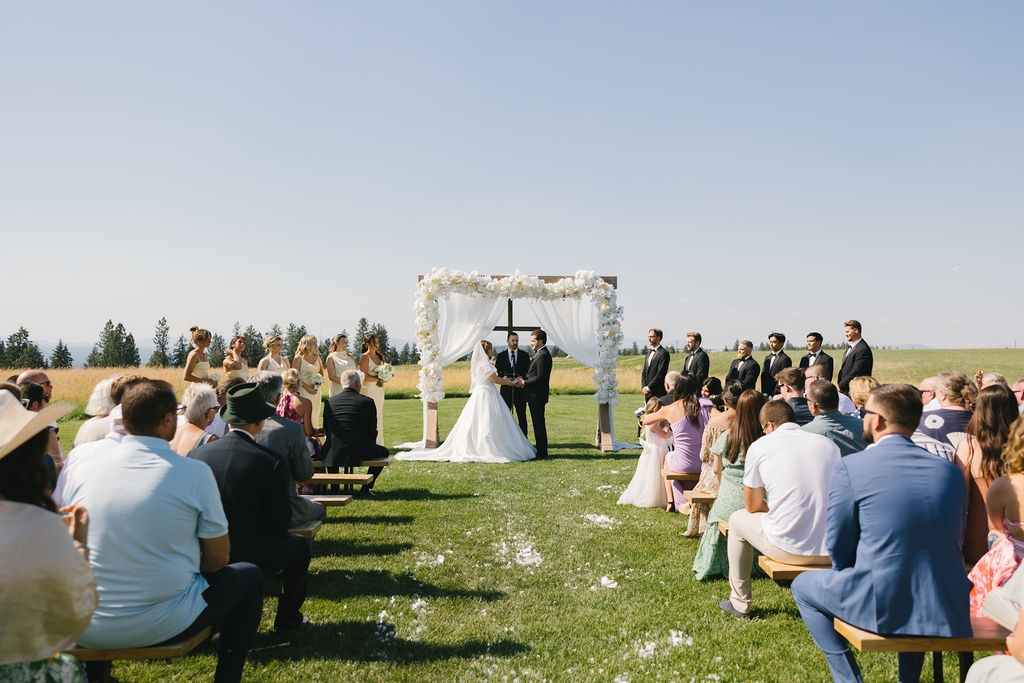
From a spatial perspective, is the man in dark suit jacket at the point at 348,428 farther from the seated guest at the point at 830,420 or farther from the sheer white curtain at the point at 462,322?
the seated guest at the point at 830,420

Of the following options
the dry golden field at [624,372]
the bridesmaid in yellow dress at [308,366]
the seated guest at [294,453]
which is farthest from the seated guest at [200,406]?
the dry golden field at [624,372]

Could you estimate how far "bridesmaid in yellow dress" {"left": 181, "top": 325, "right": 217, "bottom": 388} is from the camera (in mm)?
9336

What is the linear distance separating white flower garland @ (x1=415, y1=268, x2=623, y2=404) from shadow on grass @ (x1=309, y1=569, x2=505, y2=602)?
7286 mm

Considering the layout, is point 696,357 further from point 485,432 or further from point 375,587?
point 375,587

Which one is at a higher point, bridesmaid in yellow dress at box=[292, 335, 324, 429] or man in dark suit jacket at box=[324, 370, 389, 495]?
bridesmaid in yellow dress at box=[292, 335, 324, 429]

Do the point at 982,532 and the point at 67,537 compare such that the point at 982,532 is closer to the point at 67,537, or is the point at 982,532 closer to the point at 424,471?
the point at 67,537

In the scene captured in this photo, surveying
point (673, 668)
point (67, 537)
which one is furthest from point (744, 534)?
point (67, 537)

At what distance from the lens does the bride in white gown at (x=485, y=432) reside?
38.2ft

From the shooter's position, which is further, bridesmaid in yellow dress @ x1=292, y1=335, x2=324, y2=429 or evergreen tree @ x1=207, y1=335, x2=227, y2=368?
evergreen tree @ x1=207, y1=335, x2=227, y2=368

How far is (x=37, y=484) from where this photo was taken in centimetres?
221

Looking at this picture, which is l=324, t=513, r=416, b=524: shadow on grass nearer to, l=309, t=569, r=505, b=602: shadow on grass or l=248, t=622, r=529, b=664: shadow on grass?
l=309, t=569, r=505, b=602: shadow on grass

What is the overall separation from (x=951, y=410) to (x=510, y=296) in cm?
876

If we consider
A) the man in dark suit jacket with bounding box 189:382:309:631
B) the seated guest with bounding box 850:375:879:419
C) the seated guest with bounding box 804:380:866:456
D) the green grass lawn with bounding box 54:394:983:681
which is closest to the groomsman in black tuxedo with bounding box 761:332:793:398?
the green grass lawn with bounding box 54:394:983:681

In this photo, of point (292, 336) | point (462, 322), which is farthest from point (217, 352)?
point (462, 322)
